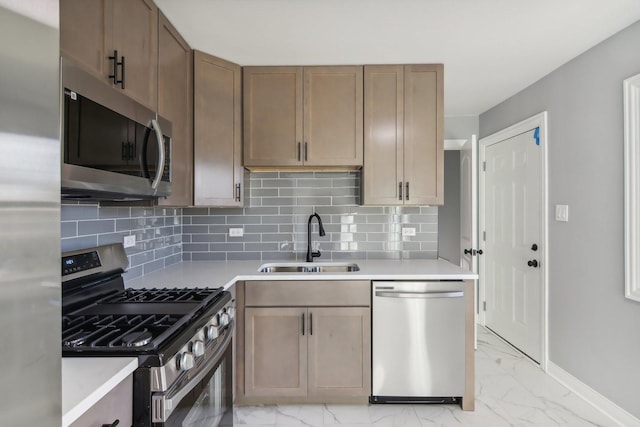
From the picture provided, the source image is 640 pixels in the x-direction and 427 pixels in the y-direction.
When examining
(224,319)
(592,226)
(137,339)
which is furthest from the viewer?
(592,226)

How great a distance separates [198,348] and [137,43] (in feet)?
4.56

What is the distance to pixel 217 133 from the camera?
2.38 metres

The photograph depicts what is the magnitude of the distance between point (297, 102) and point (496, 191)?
7.70 feet

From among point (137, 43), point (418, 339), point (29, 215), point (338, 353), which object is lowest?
point (338, 353)

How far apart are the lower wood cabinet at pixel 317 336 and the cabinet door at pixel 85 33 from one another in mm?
1478

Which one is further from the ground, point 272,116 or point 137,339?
point 272,116

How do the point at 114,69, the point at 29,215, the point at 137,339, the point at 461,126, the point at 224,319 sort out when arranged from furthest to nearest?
the point at 461,126, the point at 224,319, the point at 114,69, the point at 137,339, the point at 29,215

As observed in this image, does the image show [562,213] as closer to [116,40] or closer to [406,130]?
[406,130]

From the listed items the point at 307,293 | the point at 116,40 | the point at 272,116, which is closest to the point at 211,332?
the point at 307,293

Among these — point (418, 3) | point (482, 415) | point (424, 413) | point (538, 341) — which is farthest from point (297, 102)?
point (538, 341)

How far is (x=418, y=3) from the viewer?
1767 mm

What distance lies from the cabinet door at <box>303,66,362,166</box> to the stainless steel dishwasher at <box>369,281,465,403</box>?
0.97m

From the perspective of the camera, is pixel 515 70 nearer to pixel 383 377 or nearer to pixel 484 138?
pixel 484 138

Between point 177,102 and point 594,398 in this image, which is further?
point 594,398
